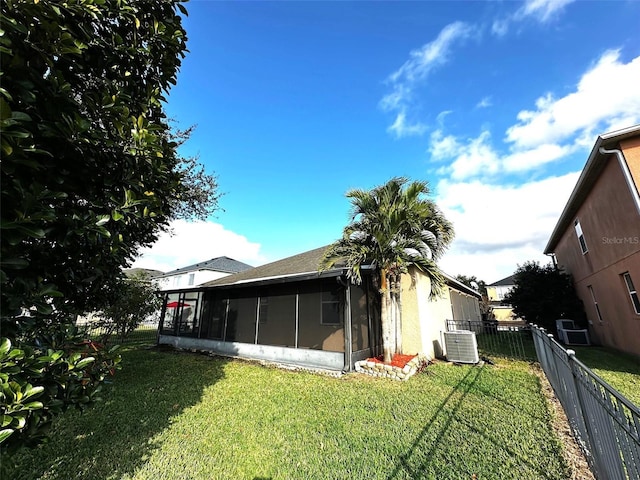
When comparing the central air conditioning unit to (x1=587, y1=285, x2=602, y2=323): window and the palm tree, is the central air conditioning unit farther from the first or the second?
(x1=587, y1=285, x2=602, y2=323): window

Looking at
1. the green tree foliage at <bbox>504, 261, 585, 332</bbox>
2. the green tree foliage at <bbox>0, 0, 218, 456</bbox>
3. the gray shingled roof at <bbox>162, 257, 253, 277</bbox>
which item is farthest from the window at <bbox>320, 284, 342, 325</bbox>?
the gray shingled roof at <bbox>162, 257, 253, 277</bbox>

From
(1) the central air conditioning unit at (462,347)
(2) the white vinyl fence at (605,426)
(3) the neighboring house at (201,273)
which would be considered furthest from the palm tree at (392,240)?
(3) the neighboring house at (201,273)

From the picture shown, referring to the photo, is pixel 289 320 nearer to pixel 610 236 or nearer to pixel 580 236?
pixel 610 236

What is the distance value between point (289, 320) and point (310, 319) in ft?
4.11

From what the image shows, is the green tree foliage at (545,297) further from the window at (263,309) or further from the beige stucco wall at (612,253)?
the window at (263,309)

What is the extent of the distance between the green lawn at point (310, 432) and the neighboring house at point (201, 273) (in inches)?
870

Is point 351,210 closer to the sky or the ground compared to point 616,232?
closer to the sky

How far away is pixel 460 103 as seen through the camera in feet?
29.9

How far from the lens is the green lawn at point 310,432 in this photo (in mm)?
3264

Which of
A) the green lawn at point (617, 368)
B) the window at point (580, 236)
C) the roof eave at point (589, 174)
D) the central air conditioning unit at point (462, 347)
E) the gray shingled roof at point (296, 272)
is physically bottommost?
the green lawn at point (617, 368)

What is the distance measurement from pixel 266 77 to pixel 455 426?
10.7m

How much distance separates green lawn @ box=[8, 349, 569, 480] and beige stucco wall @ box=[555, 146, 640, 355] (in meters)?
5.14

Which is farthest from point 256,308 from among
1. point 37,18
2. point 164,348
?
point 37,18

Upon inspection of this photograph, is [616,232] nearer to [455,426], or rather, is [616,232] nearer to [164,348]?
[455,426]
